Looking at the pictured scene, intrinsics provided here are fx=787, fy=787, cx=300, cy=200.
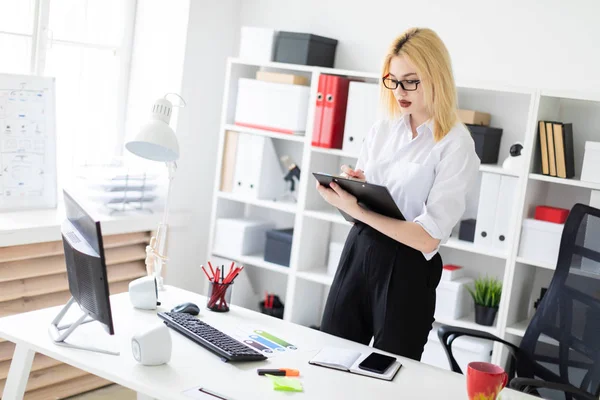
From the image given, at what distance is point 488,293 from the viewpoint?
3611 mm

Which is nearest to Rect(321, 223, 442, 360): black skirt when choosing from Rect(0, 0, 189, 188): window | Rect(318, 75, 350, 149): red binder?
Rect(318, 75, 350, 149): red binder

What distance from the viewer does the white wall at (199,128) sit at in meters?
4.27

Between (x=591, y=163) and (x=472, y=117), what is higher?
(x=472, y=117)

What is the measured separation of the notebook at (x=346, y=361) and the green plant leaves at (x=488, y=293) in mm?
1422

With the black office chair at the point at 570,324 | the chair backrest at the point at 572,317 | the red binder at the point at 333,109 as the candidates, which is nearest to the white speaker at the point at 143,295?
the black office chair at the point at 570,324

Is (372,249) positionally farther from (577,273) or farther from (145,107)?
(145,107)

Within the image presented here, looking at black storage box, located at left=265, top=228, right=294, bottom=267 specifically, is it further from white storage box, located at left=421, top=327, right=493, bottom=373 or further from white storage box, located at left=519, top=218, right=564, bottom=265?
white storage box, located at left=519, top=218, right=564, bottom=265

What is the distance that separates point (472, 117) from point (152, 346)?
84.0 inches

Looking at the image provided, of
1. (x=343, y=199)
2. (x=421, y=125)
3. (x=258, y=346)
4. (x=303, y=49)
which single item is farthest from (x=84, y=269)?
(x=303, y=49)

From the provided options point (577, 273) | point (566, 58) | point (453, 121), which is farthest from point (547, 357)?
point (566, 58)

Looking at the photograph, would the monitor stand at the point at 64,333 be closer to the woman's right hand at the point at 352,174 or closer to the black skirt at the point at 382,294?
the black skirt at the point at 382,294

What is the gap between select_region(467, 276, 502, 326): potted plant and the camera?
11.9 feet

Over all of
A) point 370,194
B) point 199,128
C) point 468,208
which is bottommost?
point 468,208

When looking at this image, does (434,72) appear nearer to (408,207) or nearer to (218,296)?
(408,207)
